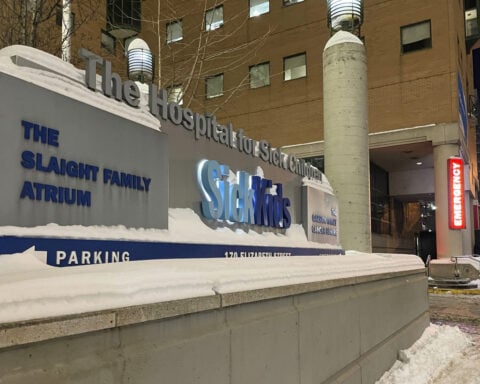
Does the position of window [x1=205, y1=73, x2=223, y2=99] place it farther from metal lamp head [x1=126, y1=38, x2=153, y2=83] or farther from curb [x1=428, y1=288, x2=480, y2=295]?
metal lamp head [x1=126, y1=38, x2=153, y2=83]

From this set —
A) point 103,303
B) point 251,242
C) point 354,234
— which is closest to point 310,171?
point 354,234

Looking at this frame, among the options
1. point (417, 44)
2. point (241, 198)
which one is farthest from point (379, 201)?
point (241, 198)

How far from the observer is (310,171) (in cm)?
1009

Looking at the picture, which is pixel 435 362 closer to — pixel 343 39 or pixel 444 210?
pixel 343 39

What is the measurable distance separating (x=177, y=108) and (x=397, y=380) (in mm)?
4333

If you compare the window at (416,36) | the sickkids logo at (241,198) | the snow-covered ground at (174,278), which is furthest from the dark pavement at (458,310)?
the window at (416,36)

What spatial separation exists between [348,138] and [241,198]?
16.8ft

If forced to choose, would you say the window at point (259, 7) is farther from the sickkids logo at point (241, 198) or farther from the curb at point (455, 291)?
the sickkids logo at point (241, 198)

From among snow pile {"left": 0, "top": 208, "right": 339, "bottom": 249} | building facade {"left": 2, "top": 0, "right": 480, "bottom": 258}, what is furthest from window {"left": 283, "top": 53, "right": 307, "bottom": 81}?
snow pile {"left": 0, "top": 208, "right": 339, "bottom": 249}

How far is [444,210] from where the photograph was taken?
2256 centimetres

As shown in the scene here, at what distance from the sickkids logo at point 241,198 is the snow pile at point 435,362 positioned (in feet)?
9.13

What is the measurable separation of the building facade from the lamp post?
8250 mm

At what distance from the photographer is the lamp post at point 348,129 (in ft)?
37.8

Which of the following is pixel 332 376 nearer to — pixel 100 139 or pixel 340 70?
pixel 100 139
